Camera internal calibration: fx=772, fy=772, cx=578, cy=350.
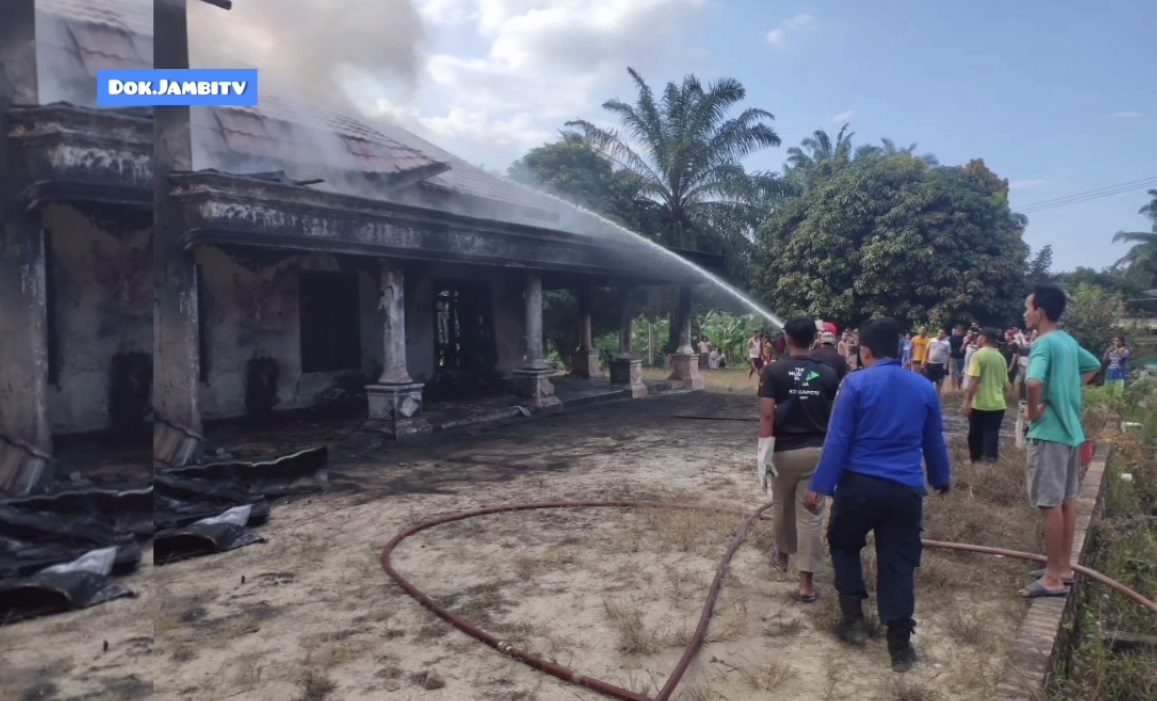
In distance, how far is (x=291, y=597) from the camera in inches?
176

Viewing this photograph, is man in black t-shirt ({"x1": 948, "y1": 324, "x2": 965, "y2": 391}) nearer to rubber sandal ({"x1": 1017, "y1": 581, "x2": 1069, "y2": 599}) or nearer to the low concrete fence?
the low concrete fence

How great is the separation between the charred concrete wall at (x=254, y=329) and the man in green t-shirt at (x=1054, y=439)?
28.2 feet

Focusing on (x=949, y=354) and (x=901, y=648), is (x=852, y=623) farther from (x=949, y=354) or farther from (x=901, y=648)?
(x=949, y=354)

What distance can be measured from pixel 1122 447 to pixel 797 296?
1452cm

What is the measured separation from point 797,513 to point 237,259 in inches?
328

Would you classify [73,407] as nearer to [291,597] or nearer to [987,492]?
[291,597]

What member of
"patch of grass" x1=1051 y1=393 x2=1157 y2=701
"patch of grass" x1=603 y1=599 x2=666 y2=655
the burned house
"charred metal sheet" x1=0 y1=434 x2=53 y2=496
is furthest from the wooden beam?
"charred metal sheet" x1=0 y1=434 x2=53 y2=496

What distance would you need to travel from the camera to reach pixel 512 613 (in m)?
4.25

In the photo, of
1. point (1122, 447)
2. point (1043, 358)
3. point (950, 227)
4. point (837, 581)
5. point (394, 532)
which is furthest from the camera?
point (950, 227)

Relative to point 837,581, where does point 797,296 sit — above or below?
above

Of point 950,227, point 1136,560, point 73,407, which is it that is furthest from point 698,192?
point 73,407

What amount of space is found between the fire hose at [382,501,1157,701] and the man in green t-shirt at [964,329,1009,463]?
2438 mm

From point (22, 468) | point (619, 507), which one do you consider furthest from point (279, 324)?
point (22, 468)

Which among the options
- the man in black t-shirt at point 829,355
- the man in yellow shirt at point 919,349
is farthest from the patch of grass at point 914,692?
the man in yellow shirt at point 919,349
